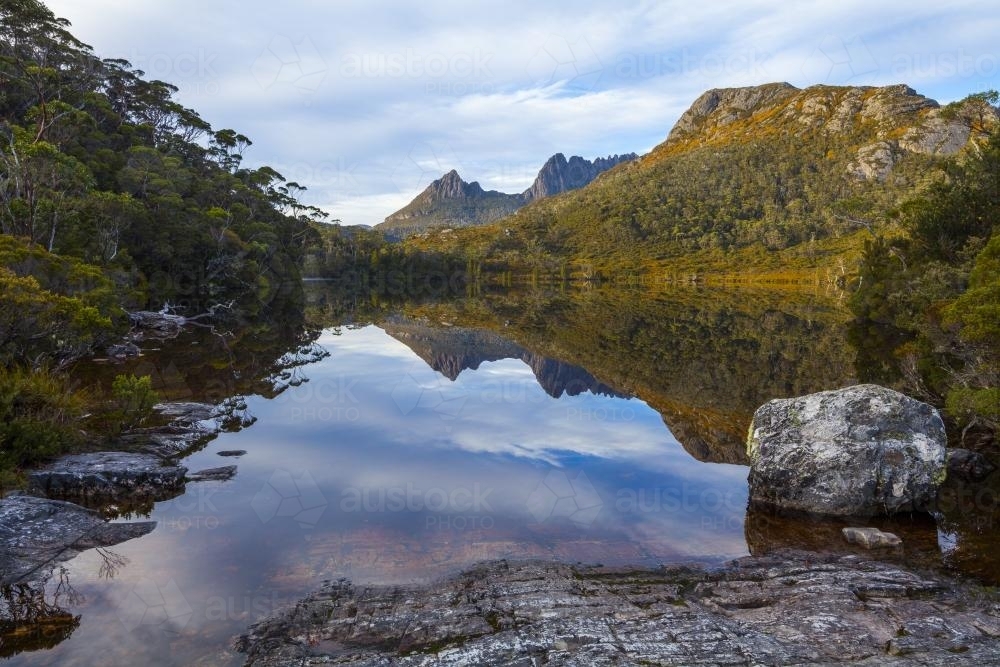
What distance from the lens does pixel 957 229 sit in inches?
1470

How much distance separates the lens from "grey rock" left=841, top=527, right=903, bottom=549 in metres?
11.6

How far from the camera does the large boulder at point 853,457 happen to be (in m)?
13.2

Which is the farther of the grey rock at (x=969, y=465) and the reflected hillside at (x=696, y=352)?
the reflected hillside at (x=696, y=352)

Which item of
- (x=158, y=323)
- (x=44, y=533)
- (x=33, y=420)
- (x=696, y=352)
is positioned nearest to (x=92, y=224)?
(x=158, y=323)

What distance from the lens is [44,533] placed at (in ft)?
34.7

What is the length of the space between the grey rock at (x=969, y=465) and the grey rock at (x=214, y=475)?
60.8 ft

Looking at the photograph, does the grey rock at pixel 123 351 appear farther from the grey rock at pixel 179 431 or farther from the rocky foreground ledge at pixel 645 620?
the rocky foreground ledge at pixel 645 620

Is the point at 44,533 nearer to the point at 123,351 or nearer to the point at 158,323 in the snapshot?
the point at 123,351

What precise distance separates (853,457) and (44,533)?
53.5ft

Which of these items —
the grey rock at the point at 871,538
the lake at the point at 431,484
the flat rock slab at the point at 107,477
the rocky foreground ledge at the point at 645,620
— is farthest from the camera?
the flat rock slab at the point at 107,477

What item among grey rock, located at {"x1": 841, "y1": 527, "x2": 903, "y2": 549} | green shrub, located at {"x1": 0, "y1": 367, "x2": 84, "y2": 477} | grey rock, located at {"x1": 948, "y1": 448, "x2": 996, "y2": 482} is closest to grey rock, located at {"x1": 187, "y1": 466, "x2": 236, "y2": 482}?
green shrub, located at {"x1": 0, "y1": 367, "x2": 84, "y2": 477}

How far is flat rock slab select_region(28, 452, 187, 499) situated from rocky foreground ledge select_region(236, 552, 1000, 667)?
22.6 feet

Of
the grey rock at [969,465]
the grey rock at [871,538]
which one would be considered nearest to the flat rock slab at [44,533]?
the grey rock at [871,538]

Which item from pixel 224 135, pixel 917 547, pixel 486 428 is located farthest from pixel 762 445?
pixel 224 135
